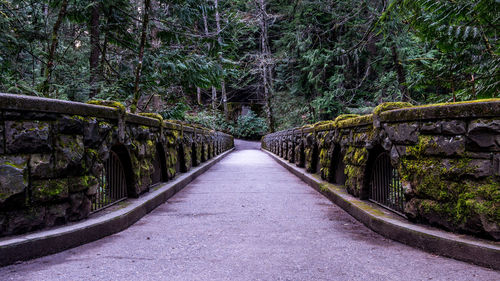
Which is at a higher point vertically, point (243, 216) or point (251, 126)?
point (251, 126)

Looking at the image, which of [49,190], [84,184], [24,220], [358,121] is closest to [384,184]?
[358,121]

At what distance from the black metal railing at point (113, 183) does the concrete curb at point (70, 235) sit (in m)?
0.22

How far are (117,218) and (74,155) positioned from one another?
39.2 inches

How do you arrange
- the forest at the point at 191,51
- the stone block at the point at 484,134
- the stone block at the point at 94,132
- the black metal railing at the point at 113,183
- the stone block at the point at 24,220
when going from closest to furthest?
the stone block at the point at 484,134 → the stone block at the point at 24,220 → the stone block at the point at 94,132 → the black metal railing at the point at 113,183 → the forest at the point at 191,51

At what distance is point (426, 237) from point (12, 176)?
13.9ft

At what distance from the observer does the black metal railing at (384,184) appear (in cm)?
446

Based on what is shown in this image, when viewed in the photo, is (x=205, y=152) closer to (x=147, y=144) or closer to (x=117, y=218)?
(x=147, y=144)

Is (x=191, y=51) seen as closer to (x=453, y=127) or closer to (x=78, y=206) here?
(x=78, y=206)

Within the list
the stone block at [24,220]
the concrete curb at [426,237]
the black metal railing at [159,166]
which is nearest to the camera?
the concrete curb at [426,237]

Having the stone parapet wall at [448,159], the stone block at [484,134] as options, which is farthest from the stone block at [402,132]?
the stone block at [484,134]

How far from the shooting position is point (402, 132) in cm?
378

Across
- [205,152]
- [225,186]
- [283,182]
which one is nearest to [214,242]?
[225,186]

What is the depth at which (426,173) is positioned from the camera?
11.3 ft

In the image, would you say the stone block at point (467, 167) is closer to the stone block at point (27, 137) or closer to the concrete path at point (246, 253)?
the concrete path at point (246, 253)
